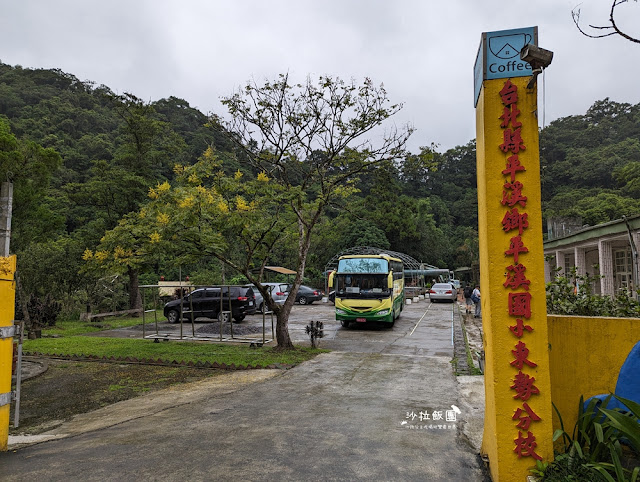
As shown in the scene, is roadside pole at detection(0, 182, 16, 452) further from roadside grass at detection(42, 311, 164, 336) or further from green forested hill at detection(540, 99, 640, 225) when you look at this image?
green forested hill at detection(540, 99, 640, 225)

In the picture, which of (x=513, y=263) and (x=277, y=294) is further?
(x=277, y=294)

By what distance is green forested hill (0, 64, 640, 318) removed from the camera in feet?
53.0

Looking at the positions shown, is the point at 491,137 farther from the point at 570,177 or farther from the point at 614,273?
the point at 570,177

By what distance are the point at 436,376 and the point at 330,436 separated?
4.01m

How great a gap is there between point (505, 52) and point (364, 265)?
12.5 m

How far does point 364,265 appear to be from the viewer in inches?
635

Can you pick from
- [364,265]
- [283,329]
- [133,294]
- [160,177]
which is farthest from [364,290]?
[160,177]

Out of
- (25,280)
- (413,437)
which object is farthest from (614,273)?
(25,280)

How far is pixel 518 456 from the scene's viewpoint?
365 cm

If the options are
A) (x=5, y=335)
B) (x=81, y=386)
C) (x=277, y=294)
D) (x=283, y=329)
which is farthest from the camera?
(x=277, y=294)

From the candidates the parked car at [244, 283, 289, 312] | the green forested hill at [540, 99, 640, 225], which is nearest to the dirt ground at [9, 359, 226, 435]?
the parked car at [244, 283, 289, 312]

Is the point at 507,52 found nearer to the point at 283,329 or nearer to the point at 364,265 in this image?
the point at 283,329

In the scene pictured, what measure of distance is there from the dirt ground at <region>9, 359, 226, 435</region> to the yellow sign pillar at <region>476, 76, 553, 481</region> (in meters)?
5.74

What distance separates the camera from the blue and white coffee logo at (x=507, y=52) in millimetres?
3867
